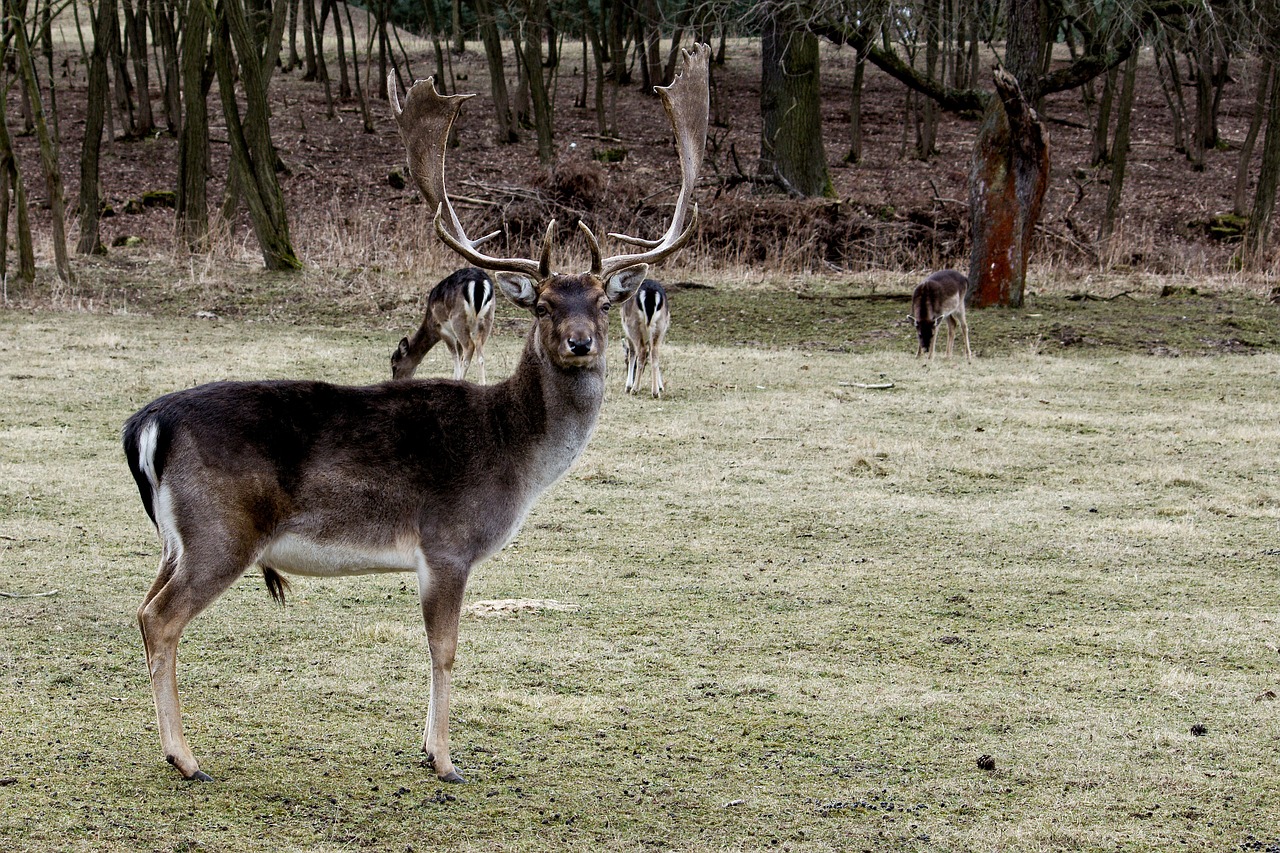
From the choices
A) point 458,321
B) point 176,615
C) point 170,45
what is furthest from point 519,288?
point 170,45

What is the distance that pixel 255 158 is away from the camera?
18656mm

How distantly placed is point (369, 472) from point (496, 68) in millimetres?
28406

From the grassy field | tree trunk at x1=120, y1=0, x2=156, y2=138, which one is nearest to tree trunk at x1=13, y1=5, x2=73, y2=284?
the grassy field

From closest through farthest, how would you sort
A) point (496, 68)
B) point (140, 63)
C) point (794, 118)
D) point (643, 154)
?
point (794, 118) < point (140, 63) < point (496, 68) < point (643, 154)

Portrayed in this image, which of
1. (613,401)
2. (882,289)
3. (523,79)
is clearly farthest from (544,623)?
(523,79)

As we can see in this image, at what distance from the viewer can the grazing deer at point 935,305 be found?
14.6 m

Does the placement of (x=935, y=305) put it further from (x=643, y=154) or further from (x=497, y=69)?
(x=497, y=69)

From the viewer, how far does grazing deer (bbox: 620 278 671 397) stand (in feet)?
41.0

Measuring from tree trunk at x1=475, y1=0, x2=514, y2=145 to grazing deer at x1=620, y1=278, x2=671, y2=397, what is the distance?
60.0ft

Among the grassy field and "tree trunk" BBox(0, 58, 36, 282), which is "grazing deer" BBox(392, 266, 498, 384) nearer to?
the grassy field

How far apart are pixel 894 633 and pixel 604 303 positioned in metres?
2.12

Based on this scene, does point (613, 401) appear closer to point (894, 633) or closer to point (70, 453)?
point (70, 453)

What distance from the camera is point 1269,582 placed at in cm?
697

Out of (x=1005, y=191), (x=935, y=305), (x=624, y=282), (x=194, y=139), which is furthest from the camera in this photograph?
(x=194, y=139)
